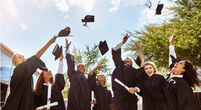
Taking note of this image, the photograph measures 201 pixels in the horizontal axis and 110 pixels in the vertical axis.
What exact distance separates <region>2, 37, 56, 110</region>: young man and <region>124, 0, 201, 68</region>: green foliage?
26.3ft

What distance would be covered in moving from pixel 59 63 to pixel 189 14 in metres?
8.27

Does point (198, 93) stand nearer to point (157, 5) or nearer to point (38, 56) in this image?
point (157, 5)

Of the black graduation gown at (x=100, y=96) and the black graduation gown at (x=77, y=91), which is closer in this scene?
the black graduation gown at (x=77, y=91)

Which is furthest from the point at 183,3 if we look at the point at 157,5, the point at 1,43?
the point at 1,43

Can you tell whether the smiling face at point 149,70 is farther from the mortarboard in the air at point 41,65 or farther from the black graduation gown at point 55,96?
the mortarboard in the air at point 41,65

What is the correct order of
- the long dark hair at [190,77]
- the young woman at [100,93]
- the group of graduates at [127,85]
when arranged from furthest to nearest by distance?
1. the young woman at [100,93]
2. the long dark hair at [190,77]
3. the group of graduates at [127,85]

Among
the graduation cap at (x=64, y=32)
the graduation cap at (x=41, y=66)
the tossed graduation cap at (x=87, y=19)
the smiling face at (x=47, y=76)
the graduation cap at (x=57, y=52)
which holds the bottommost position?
the smiling face at (x=47, y=76)

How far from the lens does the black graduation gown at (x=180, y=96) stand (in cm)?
369

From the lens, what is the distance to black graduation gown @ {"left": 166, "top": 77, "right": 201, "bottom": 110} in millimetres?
3689

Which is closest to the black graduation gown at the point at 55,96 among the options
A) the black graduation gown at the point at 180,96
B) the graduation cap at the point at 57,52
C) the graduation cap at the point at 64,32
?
the graduation cap at the point at 57,52

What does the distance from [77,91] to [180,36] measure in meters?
6.96

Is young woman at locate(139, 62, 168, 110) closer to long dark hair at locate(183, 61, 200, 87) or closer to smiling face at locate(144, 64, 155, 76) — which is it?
smiling face at locate(144, 64, 155, 76)

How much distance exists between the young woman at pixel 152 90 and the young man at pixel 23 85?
237 cm

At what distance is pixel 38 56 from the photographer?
10.1 feet
